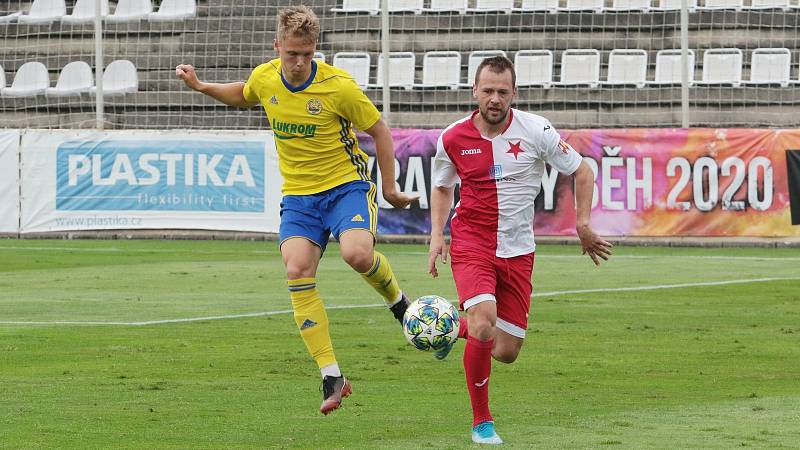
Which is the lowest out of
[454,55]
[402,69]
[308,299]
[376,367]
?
[376,367]

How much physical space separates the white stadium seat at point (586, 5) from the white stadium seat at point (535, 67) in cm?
95

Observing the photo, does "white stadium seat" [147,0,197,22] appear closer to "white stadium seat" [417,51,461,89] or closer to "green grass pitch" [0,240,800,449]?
"white stadium seat" [417,51,461,89]

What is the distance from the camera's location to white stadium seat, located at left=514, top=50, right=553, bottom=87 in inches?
983

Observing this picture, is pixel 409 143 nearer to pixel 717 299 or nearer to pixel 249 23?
pixel 249 23

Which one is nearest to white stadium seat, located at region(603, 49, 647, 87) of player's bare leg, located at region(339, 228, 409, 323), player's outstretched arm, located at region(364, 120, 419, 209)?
player's bare leg, located at region(339, 228, 409, 323)

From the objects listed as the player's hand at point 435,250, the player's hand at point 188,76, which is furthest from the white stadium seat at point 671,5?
the player's hand at point 435,250

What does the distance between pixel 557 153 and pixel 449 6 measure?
18.8m

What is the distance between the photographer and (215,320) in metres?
12.8

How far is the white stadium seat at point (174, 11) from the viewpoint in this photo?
26859 mm

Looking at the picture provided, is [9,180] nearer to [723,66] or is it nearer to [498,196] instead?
[723,66]

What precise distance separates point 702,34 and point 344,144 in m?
17.7

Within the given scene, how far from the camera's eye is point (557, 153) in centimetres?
764

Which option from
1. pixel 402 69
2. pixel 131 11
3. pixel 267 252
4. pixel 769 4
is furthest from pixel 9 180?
pixel 769 4

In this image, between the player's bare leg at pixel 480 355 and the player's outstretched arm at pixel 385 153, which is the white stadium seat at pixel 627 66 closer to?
the player's outstretched arm at pixel 385 153
